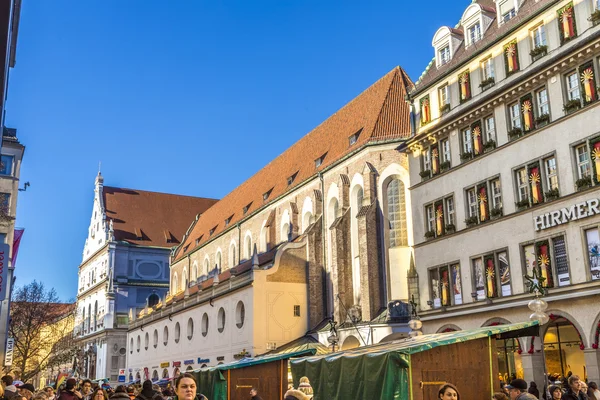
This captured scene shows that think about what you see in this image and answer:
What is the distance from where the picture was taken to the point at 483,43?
29.1 m

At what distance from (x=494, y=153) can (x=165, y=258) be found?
60.7 m

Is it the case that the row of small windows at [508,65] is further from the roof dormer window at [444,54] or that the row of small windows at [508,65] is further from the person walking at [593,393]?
the person walking at [593,393]

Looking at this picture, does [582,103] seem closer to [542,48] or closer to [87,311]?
[542,48]

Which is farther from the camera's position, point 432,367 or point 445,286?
point 445,286

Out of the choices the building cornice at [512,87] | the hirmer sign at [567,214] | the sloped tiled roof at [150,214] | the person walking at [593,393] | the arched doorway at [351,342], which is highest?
the sloped tiled roof at [150,214]

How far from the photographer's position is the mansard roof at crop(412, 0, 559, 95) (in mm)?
26509

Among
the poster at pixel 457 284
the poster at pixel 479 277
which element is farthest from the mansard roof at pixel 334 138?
the poster at pixel 479 277

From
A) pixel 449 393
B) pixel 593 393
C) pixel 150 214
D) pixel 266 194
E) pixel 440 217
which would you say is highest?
pixel 150 214

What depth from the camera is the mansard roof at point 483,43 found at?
2651cm

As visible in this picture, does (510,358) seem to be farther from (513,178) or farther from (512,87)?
(512,87)

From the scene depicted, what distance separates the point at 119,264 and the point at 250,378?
6134 centimetres

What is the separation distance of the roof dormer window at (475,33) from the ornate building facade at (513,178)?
0.05 metres

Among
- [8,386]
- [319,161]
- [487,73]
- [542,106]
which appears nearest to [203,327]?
[319,161]

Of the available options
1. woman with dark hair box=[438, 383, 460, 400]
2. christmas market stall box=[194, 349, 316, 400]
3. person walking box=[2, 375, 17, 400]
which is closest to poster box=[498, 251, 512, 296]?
christmas market stall box=[194, 349, 316, 400]
